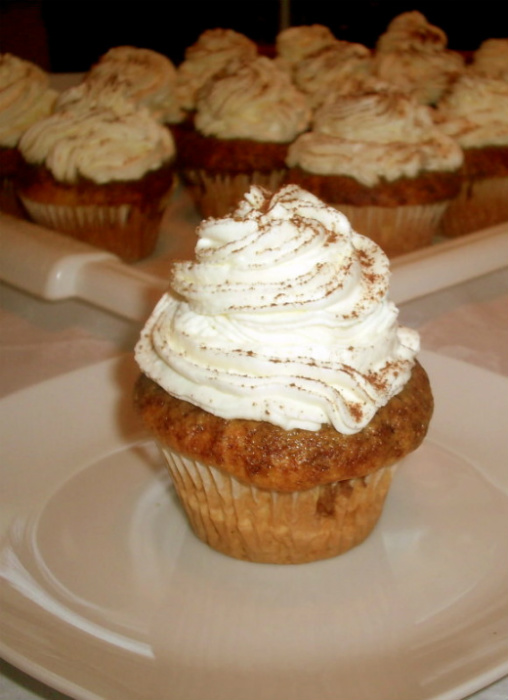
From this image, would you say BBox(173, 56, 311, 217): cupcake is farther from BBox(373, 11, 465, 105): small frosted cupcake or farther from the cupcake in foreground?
the cupcake in foreground

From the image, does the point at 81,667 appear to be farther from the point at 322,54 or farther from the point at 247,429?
the point at 322,54

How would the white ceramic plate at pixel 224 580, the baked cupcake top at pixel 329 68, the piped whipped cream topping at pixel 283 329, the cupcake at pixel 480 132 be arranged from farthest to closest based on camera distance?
the baked cupcake top at pixel 329 68 < the cupcake at pixel 480 132 < the piped whipped cream topping at pixel 283 329 < the white ceramic plate at pixel 224 580

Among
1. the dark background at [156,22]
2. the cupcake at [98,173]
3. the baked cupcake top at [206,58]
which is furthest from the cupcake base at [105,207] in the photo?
the dark background at [156,22]

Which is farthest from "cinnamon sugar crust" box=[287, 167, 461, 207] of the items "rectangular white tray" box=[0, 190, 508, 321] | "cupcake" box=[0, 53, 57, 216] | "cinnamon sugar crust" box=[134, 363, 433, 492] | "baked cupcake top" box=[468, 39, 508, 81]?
"cinnamon sugar crust" box=[134, 363, 433, 492]

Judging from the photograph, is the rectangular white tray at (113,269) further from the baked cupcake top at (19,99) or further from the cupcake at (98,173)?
the baked cupcake top at (19,99)

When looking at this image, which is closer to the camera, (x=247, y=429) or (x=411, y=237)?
(x=247, y=429)

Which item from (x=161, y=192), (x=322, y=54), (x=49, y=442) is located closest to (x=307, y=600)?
(x=49, y=442)

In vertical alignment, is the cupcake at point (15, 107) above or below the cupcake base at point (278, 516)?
below
